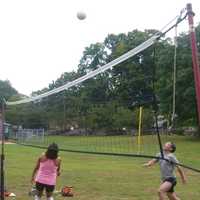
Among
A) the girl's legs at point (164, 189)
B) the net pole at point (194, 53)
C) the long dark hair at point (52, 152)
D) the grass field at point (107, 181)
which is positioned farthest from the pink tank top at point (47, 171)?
the net pole at point (194, 53)

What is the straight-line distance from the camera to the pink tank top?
38.7 feet

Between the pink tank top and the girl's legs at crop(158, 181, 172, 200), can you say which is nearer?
the pink tank top

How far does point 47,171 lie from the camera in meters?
11.8

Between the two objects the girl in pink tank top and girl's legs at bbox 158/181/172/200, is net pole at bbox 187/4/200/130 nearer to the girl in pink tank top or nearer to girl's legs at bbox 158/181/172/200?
girl's legs at bbox 158/181/172/200

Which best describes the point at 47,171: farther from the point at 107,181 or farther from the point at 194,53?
the point at 107,181

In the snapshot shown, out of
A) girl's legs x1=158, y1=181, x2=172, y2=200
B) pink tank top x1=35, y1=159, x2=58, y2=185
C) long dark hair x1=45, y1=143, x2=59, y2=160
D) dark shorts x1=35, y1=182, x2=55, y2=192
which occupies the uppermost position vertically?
long dark hair x1=45, y1=143, x2=59, y2=160

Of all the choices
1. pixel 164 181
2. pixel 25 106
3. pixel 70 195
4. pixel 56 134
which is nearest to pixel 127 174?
pixel 56 134

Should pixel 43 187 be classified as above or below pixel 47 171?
below

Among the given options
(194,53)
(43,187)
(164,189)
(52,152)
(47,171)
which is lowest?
(164,189)

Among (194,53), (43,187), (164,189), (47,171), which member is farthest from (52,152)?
(194,53)

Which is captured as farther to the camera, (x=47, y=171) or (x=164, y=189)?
(x=164, y=189)

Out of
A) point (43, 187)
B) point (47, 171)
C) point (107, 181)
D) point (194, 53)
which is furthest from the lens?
point (107, 181)

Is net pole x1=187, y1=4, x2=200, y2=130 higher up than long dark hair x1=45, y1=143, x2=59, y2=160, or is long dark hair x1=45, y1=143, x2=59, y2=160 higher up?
net pole x1=187, y1=4, x2=200, y2=130

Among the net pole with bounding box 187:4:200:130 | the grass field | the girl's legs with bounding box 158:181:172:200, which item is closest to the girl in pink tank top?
the girl's legs with bounding box 158:181:172:200
